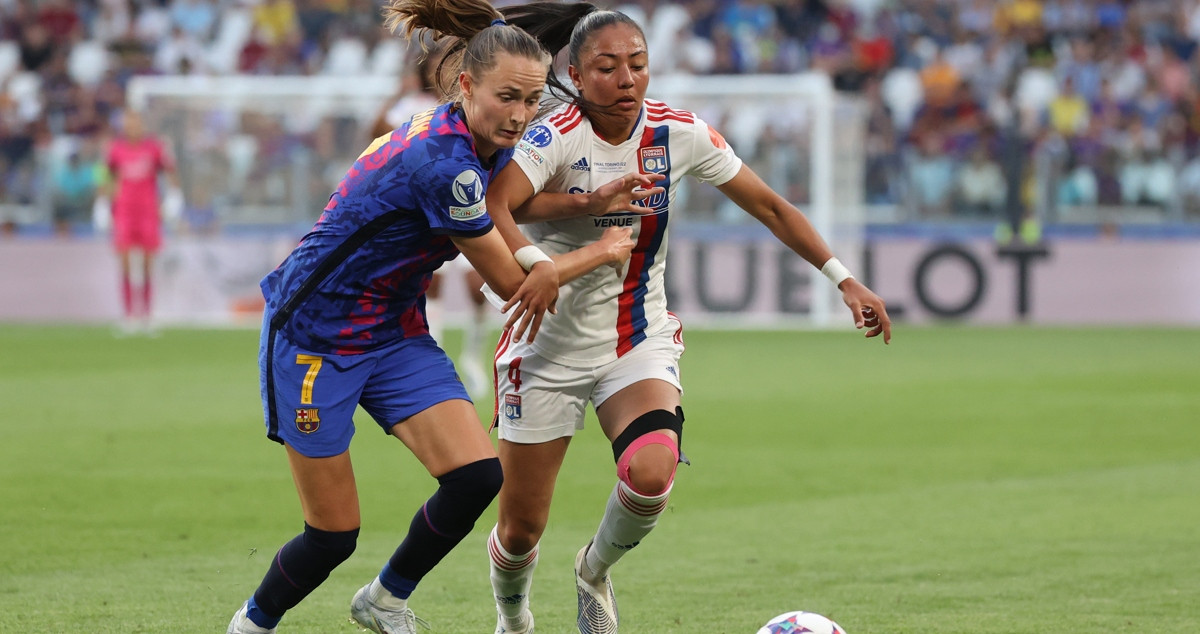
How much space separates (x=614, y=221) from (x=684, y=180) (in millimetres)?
14277

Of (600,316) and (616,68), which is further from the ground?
(616,68)

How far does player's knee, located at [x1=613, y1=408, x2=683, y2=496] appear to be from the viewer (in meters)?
4.88

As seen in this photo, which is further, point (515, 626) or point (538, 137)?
point (515, 626)

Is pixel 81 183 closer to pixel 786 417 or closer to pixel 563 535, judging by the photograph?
pixel 786 417

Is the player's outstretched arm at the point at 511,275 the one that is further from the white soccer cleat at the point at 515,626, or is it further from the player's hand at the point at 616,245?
the white soccer cleat at the point at 515,626

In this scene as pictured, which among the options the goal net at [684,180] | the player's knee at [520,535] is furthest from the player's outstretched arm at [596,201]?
the goal net at [684,180]

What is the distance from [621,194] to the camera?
478 cm

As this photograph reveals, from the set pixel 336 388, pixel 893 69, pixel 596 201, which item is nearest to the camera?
pixel 336 388

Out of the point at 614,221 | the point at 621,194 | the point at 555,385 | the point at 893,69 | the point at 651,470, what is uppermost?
the point at 893,69

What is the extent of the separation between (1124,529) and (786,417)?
4149mm

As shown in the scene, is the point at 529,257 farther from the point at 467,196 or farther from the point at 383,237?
the point at 383,237

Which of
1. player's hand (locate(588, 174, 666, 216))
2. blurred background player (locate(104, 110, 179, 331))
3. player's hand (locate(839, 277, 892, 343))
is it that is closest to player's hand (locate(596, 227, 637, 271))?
player's hand (locate(588, 174, 666, 216))

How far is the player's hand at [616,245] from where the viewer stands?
4.63 metres

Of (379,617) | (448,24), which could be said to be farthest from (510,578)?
(448,24)
